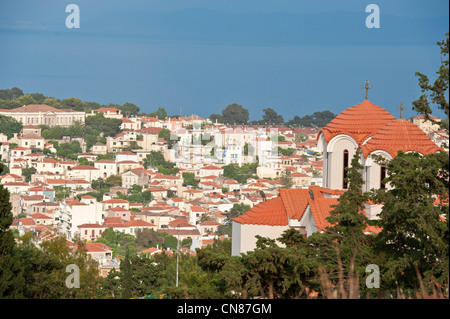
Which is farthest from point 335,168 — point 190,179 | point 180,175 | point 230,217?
point 190,179

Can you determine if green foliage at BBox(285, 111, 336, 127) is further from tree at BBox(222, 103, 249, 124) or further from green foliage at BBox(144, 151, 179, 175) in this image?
green foliage at BBox(144, 151, 179, 175)

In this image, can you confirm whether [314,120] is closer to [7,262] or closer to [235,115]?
[235,115]

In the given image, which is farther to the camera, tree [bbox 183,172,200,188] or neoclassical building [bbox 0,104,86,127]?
neoclassical building [bbox 0,104,86,127]

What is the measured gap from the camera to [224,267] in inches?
310

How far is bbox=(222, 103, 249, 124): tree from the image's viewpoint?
10419 centimetres

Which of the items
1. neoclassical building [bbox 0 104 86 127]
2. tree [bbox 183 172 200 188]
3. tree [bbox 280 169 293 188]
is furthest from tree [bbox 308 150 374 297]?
neoclassical building [bbox 0 104 86 127]

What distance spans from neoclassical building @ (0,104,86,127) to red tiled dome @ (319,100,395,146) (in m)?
81.1

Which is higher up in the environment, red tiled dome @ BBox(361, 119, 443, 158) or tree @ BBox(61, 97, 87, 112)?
tree @ BBox(61, 97, 87, 112)

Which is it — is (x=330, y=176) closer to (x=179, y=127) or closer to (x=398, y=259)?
(x=398, y=259)

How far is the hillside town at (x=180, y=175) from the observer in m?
11.9

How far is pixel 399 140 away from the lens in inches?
435

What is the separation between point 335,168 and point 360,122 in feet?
2.44
